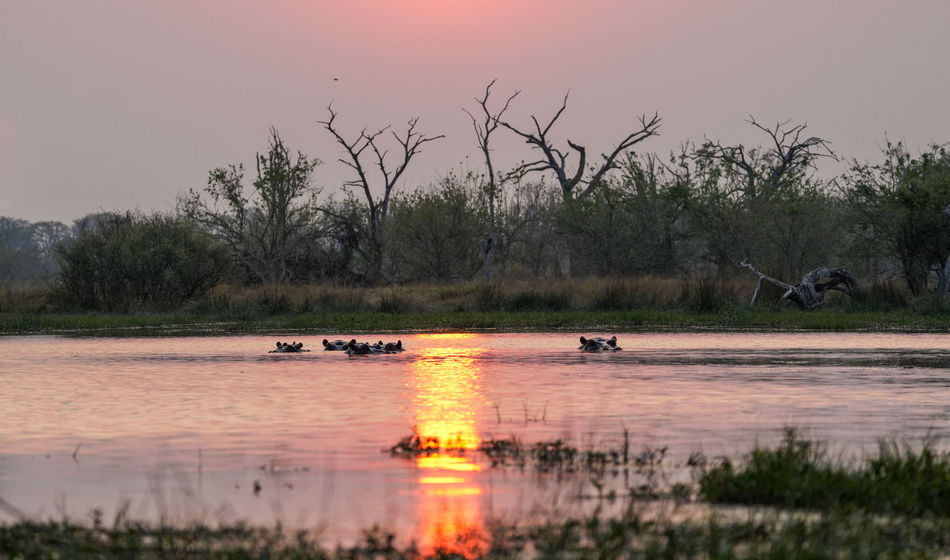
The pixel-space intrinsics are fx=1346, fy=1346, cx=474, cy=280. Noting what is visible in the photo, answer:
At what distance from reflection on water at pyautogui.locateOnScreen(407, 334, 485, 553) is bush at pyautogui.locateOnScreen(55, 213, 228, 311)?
22.8 metres

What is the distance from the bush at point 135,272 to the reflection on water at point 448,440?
2277 cm

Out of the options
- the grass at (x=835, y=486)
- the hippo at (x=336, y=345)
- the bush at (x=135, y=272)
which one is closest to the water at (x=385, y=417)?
the hippo at (x=336, y=345)

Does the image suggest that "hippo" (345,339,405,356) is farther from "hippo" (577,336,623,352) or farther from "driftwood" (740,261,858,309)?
"driftwood" (740,261,858,309)

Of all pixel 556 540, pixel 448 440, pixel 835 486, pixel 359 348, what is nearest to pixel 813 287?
pixel 359 348

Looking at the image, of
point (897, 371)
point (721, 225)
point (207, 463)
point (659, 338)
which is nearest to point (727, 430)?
point (207, 463)

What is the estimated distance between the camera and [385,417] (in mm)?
15234

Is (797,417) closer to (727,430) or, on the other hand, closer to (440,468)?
(727,430)

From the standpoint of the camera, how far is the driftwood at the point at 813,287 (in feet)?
137

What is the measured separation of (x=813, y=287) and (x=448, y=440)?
30.9 meters

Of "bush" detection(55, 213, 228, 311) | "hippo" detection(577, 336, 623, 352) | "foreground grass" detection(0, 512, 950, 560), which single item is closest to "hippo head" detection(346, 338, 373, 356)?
"hippo" detection(577, 336, 623, 352)

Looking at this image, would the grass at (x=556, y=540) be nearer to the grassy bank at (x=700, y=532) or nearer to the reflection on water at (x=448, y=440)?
the grassy bank at (x=700, y=532)

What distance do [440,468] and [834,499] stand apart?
344 centimetres

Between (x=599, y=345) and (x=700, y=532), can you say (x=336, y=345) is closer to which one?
(x=599, y=345)

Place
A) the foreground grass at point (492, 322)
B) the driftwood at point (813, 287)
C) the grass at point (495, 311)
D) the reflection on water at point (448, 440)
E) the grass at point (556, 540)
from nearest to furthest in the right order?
1. the grass at point (556, 540)
2. the reflection on water at point (448, 440)
3. the foreground grass at point (492, 322)
4. the grass at point (495, 311)
5. the driftwood at point (813, 287)
